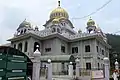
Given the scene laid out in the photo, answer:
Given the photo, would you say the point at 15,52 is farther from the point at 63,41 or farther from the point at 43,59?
the point at 63,41

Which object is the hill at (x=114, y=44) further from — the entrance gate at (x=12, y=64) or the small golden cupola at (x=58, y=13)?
the entrance gate at (x=12, y=64)

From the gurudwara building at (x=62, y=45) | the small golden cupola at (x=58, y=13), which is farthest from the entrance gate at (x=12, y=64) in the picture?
the small golden cupola at (x=58, y=13)

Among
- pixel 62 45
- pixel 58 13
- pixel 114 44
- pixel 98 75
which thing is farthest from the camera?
pixel 114 44

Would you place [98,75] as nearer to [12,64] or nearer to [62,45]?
[12,64]

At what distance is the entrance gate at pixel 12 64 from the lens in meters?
6.58

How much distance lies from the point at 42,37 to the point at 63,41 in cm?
333

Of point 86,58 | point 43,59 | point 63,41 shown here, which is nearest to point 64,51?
point 63,41

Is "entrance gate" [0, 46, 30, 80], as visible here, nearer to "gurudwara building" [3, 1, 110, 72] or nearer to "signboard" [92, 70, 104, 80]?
"signboard" [92, 70, 104, 80]

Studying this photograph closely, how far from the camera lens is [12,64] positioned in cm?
694

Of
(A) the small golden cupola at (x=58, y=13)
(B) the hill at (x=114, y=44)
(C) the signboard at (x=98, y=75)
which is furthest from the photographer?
(B) the hill at (x=114, y=44)

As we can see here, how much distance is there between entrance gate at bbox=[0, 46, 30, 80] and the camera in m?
6.58

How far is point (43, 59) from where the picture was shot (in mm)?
20625

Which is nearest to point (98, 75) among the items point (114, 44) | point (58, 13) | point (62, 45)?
point (62, 45)

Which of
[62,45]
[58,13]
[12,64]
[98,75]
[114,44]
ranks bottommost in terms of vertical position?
[98,75]
